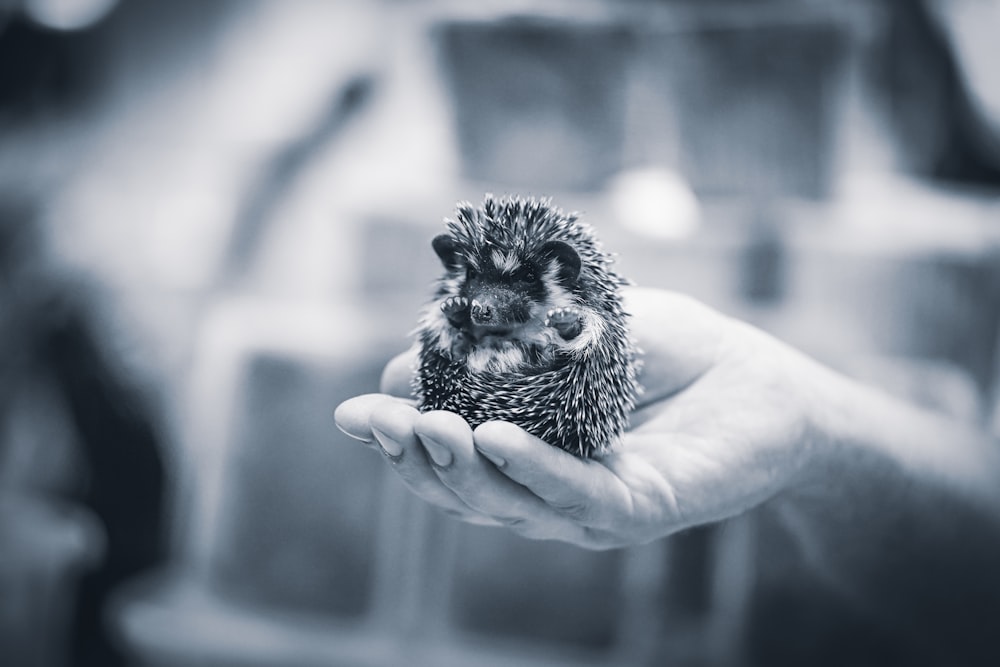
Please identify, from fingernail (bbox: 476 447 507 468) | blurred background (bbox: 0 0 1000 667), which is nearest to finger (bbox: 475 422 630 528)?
fingernail (bbox: 476 447 507 468)

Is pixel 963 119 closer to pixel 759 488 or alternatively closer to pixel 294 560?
pixel 759 488

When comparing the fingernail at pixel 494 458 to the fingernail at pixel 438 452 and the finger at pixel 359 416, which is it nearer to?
the fingernail at pixel 438 452

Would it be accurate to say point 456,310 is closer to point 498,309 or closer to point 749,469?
point 498,309

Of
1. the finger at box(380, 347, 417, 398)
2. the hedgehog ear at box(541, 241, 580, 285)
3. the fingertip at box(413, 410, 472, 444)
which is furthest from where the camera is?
the finger at box(380, 347, 417, 398)

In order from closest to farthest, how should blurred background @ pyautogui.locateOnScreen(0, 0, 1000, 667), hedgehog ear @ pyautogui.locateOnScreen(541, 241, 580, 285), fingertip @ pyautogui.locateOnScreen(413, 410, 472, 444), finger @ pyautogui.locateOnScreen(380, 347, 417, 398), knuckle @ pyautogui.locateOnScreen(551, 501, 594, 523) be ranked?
fingertip @ pyautogui.locateOnScreen(413, 410, 472, 444)
knuckle @ pyautogui.locateOnScreen(551, 501, 594, 523)
hedgehog ear @ pyautogui.locateOnScreen(541, 241, 580, 285)
finger @ pyautogui.locateOnScreen(380, 347, 417, 398)
blurred background @ pyautogui.locateOnScreen(0, 0, 1000, 667)

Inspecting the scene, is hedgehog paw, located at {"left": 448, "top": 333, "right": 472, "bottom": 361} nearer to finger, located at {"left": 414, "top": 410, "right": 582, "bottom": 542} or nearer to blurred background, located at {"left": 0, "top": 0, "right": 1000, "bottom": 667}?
finger, located at {"left": 414, "top": 410, "right": 582, "bottom": 542}

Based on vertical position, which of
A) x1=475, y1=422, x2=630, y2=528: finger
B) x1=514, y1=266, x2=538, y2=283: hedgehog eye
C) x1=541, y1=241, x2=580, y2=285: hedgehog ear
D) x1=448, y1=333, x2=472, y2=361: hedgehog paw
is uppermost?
x1=541, y1=241, x2=580, y2=285: hedgehog ear

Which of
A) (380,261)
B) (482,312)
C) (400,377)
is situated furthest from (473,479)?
(380,261)
